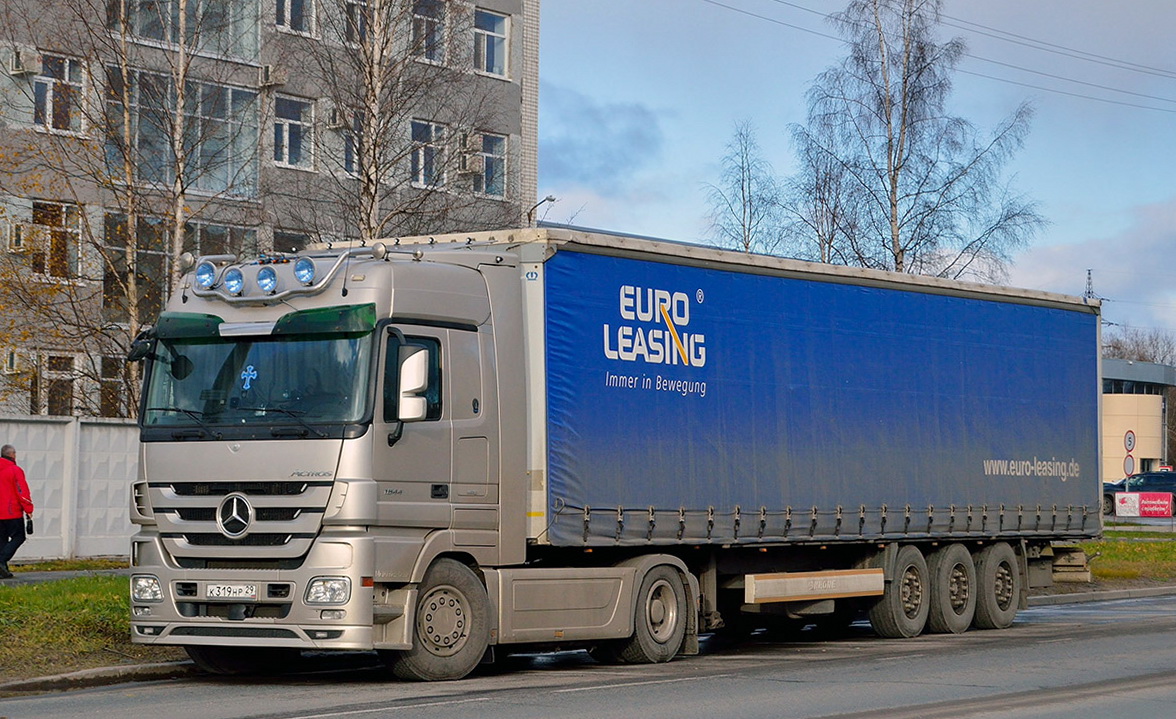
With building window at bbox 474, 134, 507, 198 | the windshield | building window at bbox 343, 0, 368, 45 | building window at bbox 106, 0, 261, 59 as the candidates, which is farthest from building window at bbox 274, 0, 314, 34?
the windshield

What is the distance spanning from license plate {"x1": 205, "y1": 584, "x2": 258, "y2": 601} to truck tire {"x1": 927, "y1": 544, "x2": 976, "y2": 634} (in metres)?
8.85

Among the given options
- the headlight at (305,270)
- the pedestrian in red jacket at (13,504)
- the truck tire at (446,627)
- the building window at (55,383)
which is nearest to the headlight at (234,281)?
the headlight at (305,270)

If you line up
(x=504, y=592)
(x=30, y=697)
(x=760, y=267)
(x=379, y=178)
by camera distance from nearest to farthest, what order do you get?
(x=30, y=697)
(x=504, y=592)
(x=760, y=267)
(x=379, y=178)

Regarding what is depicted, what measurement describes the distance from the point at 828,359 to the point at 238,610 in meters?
7.05

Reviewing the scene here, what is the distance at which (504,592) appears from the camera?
13.6m

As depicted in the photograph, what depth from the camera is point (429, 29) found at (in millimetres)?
29922

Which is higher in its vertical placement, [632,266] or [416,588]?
[632,266]

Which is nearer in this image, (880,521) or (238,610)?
(238,610)

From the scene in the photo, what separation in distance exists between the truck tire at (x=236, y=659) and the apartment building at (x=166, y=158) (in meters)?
14.1

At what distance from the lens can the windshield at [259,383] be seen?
12656 millimetres

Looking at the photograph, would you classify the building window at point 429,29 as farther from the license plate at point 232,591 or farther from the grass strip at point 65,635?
the license plate at point 232,591

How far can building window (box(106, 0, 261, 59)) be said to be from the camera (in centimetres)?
2933

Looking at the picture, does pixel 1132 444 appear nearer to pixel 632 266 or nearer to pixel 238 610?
pixel 632 266

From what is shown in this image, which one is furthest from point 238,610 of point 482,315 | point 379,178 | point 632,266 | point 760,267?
point 379,178
